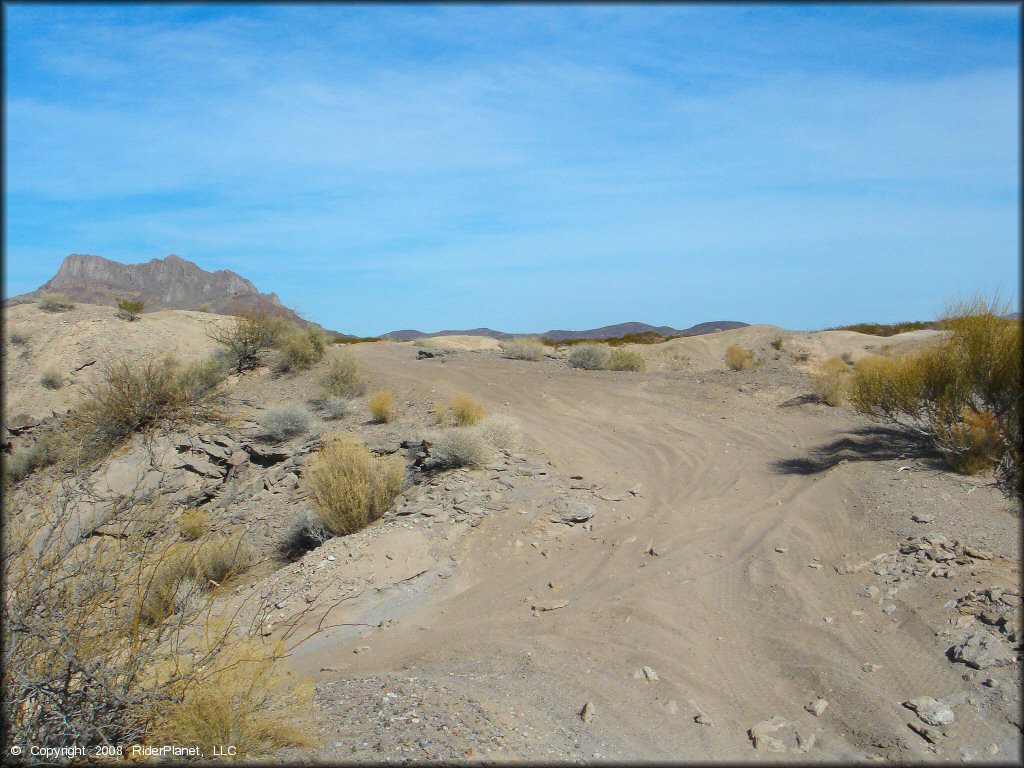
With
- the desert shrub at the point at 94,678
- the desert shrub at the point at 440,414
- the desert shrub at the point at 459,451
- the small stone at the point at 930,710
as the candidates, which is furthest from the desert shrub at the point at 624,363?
the desert shrub at the point at 94,678

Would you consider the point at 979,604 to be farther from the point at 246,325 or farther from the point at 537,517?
the point at 246,325

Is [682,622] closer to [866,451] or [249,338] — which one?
[866,451]

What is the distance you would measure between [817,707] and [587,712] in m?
1.83

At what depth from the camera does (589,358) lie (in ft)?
73.2

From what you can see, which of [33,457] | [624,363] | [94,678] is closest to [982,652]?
[94,678]

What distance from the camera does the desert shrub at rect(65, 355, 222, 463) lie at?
47.4 ft

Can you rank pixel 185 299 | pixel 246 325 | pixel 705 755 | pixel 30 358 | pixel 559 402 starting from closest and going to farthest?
1. pixel 705 755
2. pixel 559 402
3. pixel 30 358
4. pixel 246 325
5. pixel 185 299

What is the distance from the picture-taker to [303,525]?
10281mm

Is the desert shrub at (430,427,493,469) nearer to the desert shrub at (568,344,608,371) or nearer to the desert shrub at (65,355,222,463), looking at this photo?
the desert shrub at (65,355,222,463)

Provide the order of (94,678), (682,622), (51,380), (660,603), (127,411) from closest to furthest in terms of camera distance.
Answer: (94,678) → (682,622) → (660,603) → (127,411) → (51,380)

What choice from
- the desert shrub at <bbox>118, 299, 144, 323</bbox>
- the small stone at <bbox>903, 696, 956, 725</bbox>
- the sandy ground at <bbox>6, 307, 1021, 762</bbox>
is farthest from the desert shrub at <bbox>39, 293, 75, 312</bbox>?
the small stone at <bbox>903, 696, 956, 725</bbox>

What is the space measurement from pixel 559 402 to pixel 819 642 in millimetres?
10064

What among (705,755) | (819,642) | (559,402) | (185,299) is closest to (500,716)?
(705,755)

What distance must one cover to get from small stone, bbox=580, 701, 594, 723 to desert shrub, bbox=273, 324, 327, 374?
16175 mm
